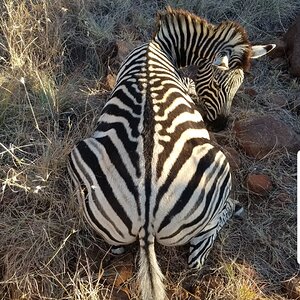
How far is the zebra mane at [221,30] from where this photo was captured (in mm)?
3461

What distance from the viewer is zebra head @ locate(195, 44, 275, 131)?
330 centimetres

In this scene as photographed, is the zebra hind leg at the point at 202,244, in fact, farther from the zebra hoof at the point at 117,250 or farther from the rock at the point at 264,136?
the rock at the point at 264,136

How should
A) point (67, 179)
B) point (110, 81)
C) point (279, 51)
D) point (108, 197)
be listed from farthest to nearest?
point (279, 51) → point (110, 81) → point (67, 179) → point (108, 197)

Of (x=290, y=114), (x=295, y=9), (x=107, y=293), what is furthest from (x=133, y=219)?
(x=295, y=9)

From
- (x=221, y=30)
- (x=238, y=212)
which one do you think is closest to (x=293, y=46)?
(x=221, y=30)

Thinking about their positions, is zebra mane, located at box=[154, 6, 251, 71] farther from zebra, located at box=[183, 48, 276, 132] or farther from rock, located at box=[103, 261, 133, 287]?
rock, located at box=[103, 261, 133, 287]

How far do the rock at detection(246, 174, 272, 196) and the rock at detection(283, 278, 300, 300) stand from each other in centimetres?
63

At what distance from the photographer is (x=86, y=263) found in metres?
2.60

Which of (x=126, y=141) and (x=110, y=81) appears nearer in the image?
(x=126, y=141)

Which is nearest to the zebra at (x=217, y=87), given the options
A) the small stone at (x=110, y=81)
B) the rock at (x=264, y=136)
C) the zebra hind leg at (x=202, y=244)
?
the rock at (x=264, y=136)

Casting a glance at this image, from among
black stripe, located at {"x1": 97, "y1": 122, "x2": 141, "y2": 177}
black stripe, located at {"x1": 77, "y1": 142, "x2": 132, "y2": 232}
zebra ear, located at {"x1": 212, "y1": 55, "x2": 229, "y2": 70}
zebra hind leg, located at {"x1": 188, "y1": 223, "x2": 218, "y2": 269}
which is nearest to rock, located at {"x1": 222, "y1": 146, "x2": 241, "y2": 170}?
zebra ear, located at {"x1": 212, "y1": 55, "x2": 229, "y2": 70}

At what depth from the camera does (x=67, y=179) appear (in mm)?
2818

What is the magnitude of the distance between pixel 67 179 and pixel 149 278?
2.79 feet

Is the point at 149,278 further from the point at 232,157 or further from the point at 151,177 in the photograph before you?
the point at 232,157
